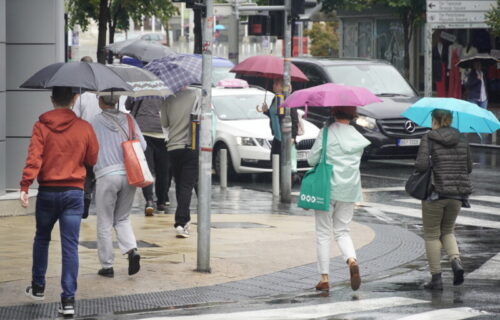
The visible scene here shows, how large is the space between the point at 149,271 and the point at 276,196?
24.2 ft

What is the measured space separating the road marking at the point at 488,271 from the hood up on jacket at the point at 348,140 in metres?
1.68

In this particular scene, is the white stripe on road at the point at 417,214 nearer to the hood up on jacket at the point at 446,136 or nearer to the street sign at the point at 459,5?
the hood up on jacket at the point at 446,136

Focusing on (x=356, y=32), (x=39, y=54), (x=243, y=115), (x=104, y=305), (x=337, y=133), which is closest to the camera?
(x=104, y=305)

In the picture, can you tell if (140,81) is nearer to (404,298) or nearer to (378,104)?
(404,298)

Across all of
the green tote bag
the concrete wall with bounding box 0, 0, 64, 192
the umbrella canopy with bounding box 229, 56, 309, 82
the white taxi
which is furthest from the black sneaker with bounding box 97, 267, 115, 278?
the white taxi

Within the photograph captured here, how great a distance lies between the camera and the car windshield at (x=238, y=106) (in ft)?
69.5

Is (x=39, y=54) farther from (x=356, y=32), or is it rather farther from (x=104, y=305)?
(x=356, y=32)

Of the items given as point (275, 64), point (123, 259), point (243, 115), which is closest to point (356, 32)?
point (243, 115)

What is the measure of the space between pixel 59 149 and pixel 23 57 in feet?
23.4

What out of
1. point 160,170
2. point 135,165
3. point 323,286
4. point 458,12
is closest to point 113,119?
point 135,165

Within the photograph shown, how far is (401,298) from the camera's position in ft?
31.3

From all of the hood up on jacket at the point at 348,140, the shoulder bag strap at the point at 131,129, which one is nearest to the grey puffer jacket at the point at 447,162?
the hood up on jacket at the point at 348,140

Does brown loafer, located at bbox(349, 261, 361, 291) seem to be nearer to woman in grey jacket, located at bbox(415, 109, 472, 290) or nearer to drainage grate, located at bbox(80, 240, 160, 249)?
woman in grey jacket, located at bbox(415, 109, 472, 290)

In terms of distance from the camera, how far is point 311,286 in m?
10.3
